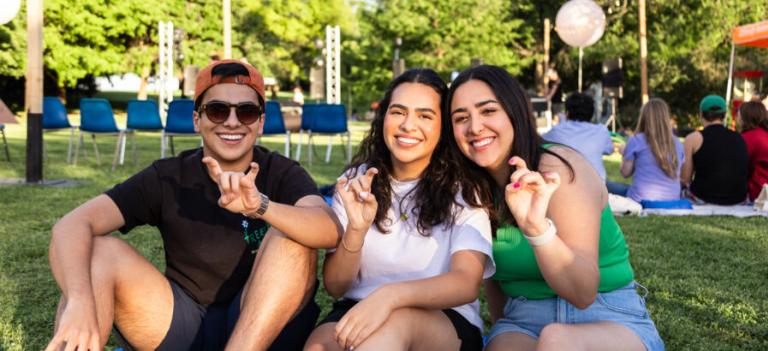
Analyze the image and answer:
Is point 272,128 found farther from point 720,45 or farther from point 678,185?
point 720,45

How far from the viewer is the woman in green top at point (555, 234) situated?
2330 millimetres

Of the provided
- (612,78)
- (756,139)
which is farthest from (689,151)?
(612,78)

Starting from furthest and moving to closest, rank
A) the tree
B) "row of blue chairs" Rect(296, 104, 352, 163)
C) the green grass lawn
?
the tree, "row of blue chairs" Rect(296, 104, 352, 163), the green grass lawn

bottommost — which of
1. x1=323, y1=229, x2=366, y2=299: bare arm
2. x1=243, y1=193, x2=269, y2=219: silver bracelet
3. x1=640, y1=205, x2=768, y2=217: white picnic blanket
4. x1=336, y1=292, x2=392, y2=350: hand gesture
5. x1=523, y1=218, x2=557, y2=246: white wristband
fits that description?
x1=640, y1=205, x2=768, y2=217: white picnic blanket

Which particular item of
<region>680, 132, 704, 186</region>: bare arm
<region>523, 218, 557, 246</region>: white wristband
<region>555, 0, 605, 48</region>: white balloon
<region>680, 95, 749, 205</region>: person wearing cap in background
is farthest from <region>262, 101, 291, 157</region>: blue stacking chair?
<region>523, 218, 557, 246</region>: white wristband

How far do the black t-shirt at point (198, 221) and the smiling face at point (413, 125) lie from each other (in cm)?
37

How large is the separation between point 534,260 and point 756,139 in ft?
20.5

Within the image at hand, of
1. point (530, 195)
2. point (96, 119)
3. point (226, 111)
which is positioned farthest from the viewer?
point (96, 119)

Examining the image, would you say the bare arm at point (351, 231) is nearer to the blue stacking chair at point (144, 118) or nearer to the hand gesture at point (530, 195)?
the hand gesture at point (530, 195)

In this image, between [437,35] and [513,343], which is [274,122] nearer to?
[513,343]

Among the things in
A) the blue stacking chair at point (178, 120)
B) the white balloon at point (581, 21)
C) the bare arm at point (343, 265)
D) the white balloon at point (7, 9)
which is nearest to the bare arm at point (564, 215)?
the bare arm at point (343, 265)

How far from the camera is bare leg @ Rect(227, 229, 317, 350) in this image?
2.45 metres

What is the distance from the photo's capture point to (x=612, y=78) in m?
19.9

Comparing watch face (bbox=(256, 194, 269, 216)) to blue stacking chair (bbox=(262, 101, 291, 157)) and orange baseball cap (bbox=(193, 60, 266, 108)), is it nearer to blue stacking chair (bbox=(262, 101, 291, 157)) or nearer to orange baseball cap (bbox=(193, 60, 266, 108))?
orange baseball cap (bbox=(193, 60, 266, 108))
